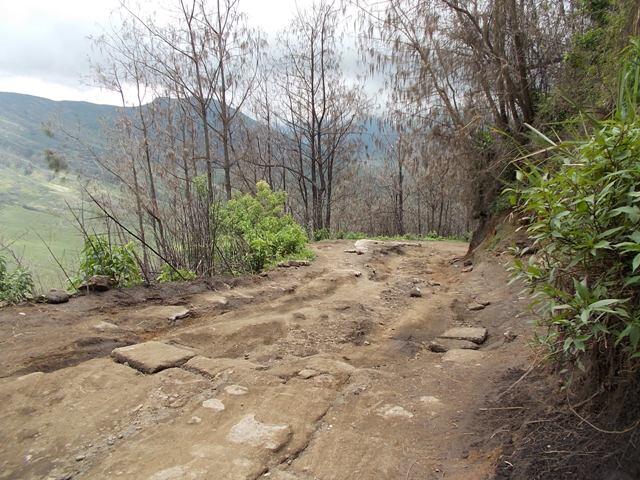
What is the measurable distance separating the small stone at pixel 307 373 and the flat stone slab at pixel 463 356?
1154mm

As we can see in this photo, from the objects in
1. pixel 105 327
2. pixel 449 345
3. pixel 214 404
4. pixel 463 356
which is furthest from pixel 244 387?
pixel 449 345

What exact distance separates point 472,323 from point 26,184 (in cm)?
6100

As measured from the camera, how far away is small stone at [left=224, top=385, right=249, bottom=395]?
279 cm

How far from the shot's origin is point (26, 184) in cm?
5225

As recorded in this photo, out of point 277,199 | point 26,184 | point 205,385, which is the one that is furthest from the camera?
point 26,184

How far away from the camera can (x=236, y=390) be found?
2.83 meters

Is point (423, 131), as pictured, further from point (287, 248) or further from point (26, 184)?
point (26, 184)

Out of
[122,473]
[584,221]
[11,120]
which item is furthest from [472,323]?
[11,120]

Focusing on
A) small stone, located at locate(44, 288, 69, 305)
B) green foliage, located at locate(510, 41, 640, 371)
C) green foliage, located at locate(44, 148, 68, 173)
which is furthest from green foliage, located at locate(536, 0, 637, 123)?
green foliage, located at locate(44, 148, 68, 173)

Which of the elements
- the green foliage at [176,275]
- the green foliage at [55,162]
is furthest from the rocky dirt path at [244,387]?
the green foliage at [55,162]

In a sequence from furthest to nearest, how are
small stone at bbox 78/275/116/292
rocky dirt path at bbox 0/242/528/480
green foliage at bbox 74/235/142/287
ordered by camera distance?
green foliage at bbox 74/235/142/287
small stone at bbox 78/275/116/292
rocky dirt path at bbox 0/242/528/480

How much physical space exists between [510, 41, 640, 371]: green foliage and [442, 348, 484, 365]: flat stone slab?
178cm

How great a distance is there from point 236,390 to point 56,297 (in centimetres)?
261

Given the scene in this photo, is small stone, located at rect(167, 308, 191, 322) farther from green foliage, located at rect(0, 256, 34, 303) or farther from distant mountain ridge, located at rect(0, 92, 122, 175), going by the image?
distant mountain ridge, located at rect(0, 92, 122, 175)
